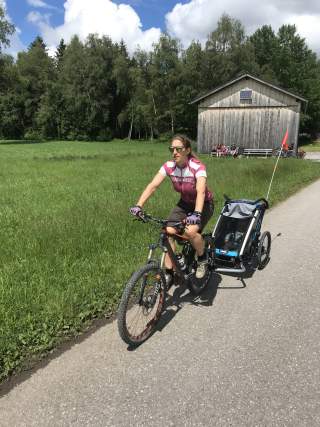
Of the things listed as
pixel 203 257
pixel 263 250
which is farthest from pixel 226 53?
pixel 203 257

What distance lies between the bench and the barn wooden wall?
33cm

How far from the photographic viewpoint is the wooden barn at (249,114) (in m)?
30.6

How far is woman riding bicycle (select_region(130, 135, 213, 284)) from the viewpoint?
14.0 feet

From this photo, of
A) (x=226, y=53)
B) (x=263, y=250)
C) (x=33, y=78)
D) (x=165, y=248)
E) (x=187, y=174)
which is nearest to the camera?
(x=165, y=248)

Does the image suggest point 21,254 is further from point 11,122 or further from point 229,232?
point 11,122

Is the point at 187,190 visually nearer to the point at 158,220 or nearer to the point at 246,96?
→ the point at 158,220

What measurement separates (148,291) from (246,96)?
1180 inches

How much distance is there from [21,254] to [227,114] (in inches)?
1138

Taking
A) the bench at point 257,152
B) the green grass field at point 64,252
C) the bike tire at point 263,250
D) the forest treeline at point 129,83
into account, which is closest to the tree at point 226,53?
the forest treeline at point 129,83

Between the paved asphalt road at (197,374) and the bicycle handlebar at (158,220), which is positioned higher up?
the bicycle handlebar at (158,220)

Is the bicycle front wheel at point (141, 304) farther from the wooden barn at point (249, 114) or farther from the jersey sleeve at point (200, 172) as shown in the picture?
the wooden barn at point (249, 114)

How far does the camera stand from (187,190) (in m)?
4.68

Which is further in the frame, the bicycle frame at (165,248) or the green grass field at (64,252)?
the bicycle frame at (165,248)

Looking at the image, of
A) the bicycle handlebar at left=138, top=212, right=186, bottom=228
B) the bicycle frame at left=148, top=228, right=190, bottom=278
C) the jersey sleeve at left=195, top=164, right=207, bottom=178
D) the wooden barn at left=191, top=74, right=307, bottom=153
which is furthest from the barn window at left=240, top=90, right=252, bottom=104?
the bicycle handlebar at left=138, top=212, right=186, bottom=228
